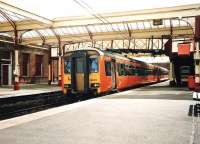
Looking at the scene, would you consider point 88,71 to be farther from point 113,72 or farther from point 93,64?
point 113,72

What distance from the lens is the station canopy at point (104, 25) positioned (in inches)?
781

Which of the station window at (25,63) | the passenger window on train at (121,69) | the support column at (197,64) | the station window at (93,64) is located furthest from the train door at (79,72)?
the station window at (25,63)

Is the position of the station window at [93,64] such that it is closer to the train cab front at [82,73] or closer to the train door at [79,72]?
the train cab front at [82,73]

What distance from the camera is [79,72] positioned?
55.8ft

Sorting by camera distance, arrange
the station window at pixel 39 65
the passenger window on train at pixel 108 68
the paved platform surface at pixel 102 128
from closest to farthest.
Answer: the paved platform surface at pixel 102 128 → the passenger window on train at pixel 108 68 → the station window at pixel 39 65

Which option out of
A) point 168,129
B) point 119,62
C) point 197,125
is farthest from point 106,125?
point 119,62

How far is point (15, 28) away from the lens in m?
23.9

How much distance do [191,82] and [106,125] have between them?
3786mm

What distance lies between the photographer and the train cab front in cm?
1662

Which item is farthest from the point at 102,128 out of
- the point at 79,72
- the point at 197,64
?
the point at 79,72

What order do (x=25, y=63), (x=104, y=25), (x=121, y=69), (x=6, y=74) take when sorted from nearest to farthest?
1. (x=121, y=69)
2. (x=104, y=25)
3. (x=6, y=74)
4. (x=25, y=63)

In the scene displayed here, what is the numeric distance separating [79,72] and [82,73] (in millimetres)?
261

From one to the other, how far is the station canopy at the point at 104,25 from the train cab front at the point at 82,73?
5.08 m

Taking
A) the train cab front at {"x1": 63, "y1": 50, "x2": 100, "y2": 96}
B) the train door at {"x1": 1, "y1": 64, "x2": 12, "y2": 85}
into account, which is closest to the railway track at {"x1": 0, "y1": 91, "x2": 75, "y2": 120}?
the train cab front at {"x1": 63, "y1": 50, "x2": 100, "y2": 96}
